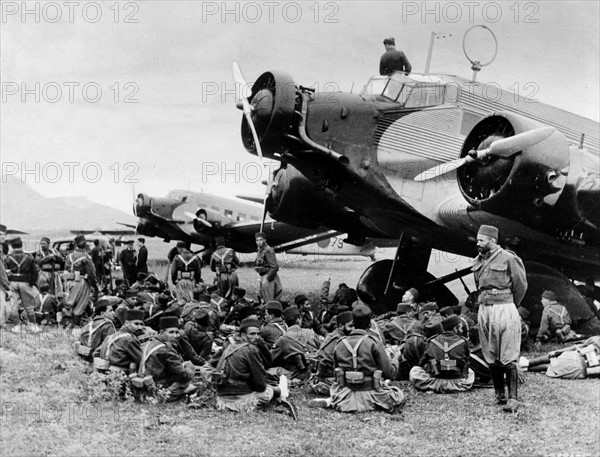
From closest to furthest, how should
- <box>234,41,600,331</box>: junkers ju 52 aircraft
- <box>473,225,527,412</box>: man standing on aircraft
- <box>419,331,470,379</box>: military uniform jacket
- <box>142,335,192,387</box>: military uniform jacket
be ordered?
1. <box>473,225,527,412</box>: man standing on aircraft
2. <box>142,335,192,387</box>: military uniform jacket
3. <box>419,331,470,379</box>: military uniform jacket
4. <box>234,41,600,331</box>: junkers ju 52 aircraft

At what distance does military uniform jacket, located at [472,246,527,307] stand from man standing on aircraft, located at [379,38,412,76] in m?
6.85

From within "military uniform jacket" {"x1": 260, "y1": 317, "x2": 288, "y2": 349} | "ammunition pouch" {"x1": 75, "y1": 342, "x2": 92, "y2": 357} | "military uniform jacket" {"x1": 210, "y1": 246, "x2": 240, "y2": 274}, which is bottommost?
"military uniform jacket" {"x1": 210, "y1": 246, "x2": 240, "y2": 274}

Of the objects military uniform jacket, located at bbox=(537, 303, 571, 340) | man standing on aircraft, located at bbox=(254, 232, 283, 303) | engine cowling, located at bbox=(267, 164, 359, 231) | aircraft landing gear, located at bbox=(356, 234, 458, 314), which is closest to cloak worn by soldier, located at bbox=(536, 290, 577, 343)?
military uniform jacket, located at bbox=(537, 303, 571, 340)

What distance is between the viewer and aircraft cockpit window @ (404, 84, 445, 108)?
40.4 ft

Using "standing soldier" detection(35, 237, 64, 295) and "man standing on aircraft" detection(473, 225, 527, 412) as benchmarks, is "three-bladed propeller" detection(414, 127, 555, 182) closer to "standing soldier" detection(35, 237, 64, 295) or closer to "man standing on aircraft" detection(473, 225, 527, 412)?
"man standing on aircraft" detection(473, 225, 527, 412)

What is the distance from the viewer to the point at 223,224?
2242cm

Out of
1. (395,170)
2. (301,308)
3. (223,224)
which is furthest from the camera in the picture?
(223,224)

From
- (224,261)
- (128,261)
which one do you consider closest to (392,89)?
(224,261)

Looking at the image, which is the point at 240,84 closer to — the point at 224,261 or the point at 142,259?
the point at 224,261

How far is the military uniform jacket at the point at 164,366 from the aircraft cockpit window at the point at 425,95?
6.99 m

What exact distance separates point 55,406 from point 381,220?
7.78m

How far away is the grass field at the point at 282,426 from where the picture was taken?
18.5 feet

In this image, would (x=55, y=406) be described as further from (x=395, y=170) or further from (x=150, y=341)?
(x=395, y=170)

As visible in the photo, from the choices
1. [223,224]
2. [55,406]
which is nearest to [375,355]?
[55,406]
